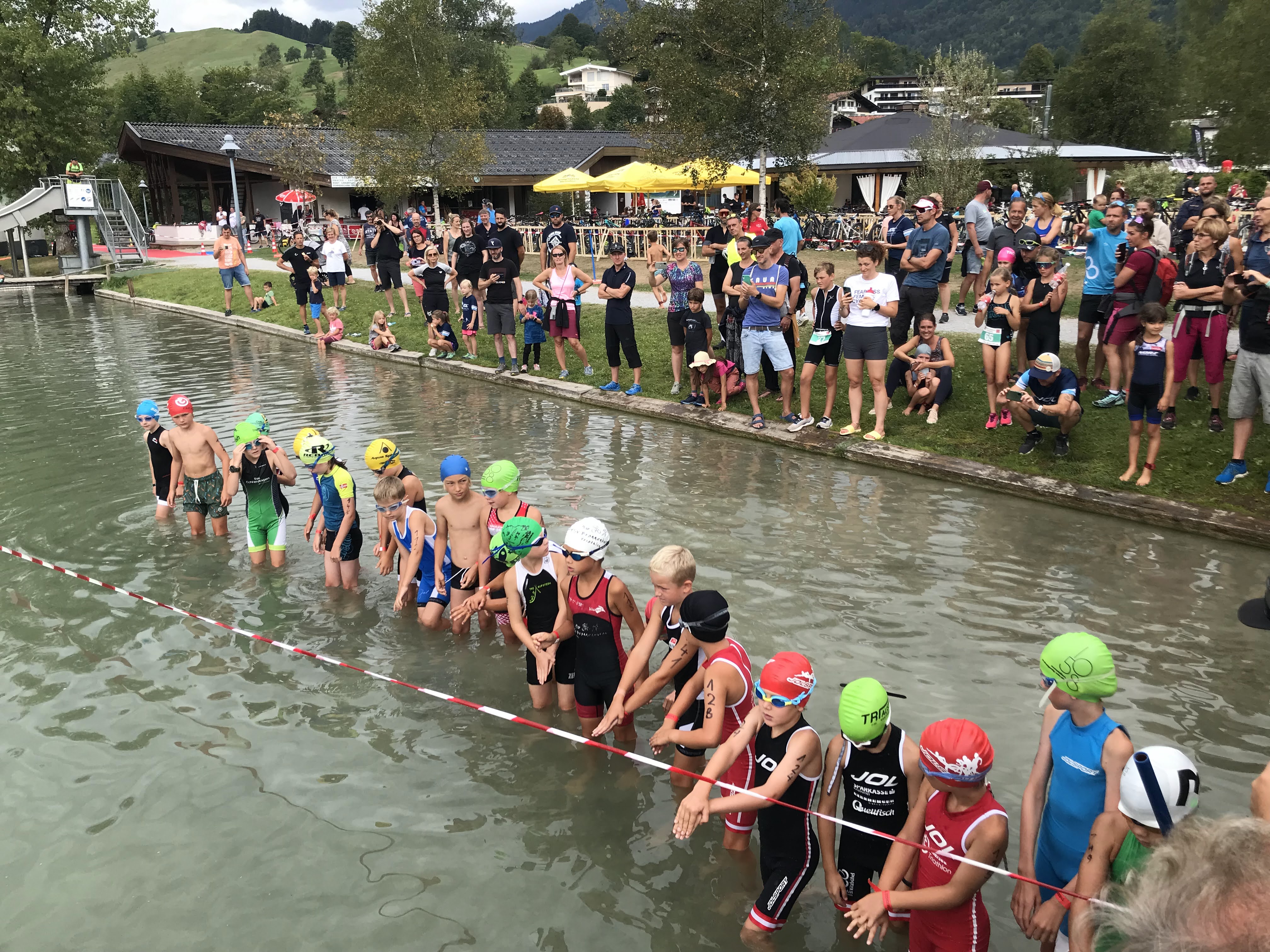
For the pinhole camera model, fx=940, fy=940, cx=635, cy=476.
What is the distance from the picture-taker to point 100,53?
41.0 meters

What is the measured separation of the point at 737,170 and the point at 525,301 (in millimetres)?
13770

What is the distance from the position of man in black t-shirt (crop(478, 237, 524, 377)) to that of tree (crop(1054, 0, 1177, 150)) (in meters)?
53.8

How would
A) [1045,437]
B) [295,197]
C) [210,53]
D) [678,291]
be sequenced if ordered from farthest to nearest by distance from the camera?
1. [210,53]
2. [295,197]
3. [678,291]
4. [1045,437]

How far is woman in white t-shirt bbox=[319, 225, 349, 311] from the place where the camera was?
66.6 ft

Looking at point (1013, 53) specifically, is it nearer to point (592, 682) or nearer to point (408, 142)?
point (408, 142)

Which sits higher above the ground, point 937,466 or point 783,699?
point 783,699

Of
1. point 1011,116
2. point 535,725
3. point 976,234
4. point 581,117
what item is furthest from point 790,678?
point 581,117

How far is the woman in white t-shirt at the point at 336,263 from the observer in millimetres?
20312

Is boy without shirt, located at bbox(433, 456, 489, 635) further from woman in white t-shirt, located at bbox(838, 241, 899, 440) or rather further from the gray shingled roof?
the gray shingled roof

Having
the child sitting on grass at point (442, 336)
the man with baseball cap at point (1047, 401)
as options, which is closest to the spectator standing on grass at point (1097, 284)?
the man with baseball cap at point (1047, 401)

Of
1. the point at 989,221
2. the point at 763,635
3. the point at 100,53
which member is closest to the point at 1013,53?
the point at 100,53

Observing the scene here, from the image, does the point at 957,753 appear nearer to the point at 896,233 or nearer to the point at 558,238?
the point at 896,233

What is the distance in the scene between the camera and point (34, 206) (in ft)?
112

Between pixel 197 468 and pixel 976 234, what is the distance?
11.5m
